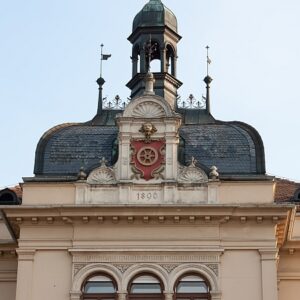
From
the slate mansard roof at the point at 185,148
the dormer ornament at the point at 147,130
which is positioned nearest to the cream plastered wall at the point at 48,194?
the slate mansard roof at the point at 185,148

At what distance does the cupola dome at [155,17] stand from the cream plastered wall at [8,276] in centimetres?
1051

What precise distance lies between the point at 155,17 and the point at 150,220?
10990mm

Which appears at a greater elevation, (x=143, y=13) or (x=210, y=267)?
Answer: (x=143, y=13)

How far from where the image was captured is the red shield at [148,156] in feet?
113

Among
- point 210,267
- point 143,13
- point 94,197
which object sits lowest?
point 210,267

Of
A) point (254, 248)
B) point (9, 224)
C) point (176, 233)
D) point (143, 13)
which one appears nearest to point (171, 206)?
point (176, 233)

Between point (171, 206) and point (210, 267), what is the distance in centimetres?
231

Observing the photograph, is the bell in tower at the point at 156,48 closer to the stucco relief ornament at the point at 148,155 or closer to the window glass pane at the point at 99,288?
→ the stucco relief ornament at the point at 148,155

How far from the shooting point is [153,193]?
111ft

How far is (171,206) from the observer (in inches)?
1312

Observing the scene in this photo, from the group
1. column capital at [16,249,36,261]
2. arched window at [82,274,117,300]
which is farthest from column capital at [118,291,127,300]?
column capital at [16,249,36,261]

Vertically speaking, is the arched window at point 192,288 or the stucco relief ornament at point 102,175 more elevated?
the stucco relief ornament at point 102,175

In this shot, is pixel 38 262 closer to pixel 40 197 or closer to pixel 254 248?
pixel 40 197

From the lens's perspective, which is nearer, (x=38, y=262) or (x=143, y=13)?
(x=38, y=262)
